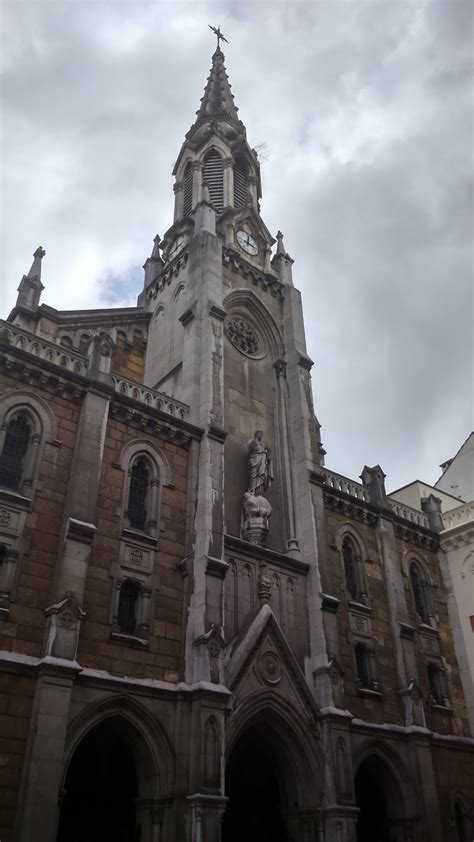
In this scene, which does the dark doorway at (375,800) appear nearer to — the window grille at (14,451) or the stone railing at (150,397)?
the stone railing at (150,397)

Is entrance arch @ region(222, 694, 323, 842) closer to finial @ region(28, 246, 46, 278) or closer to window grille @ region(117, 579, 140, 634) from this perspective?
window grille @ region(117, 579, 140, 634)

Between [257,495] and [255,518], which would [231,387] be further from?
[255,518]

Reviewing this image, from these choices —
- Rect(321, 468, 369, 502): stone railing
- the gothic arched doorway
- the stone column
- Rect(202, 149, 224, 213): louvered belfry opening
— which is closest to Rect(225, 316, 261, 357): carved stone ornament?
Rect(321, 468, 369, 502): stone railing

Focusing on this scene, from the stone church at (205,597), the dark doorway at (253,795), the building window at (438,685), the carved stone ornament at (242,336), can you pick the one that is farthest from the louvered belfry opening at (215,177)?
the dark doorway at (253,795)

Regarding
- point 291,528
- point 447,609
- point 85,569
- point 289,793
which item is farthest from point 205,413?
point 447,609

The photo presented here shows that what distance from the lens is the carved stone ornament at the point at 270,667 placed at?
21141 millimetres

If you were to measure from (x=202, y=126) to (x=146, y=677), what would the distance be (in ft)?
99.2

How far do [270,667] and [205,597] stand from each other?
138 inches

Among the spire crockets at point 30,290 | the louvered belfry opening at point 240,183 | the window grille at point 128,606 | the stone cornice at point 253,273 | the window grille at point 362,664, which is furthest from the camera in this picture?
the louvered belfry opening at point 240,183

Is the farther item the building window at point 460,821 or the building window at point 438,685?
the building window at point 438,685

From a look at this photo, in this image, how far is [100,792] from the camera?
1961 cm

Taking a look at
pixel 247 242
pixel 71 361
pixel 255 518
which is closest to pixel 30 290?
pixel 71 361

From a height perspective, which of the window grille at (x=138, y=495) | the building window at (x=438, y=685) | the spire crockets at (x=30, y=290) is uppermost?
the spire crockets at (x=30, y=290)

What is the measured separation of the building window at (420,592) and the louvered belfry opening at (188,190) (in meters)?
19.8
